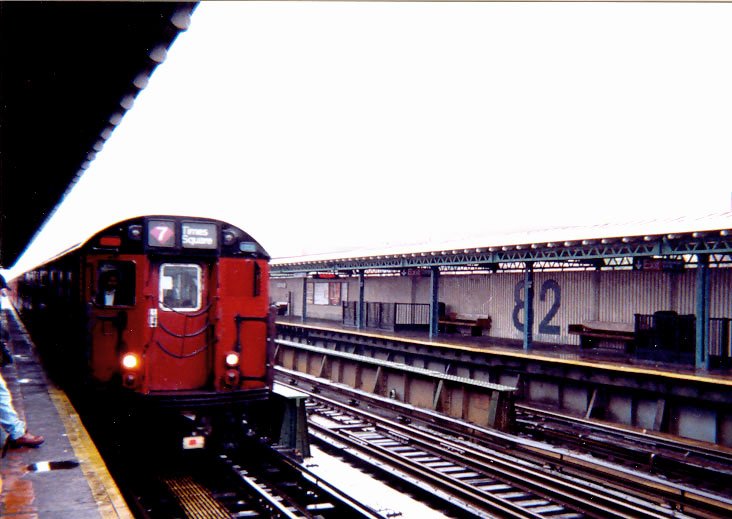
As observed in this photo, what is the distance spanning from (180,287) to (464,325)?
54.2 feet

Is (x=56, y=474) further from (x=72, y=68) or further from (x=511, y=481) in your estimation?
(x=511, y=481)

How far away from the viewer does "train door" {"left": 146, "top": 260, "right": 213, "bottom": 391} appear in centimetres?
760

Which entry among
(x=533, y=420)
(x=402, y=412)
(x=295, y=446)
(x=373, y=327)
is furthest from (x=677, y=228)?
(x=373, y=327)

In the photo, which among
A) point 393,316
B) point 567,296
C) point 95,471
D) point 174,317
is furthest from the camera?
point 393,316

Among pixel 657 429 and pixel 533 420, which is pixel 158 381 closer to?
pixel 533 420

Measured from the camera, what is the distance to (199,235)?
25.5 ft

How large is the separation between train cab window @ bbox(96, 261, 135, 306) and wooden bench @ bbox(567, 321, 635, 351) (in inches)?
556

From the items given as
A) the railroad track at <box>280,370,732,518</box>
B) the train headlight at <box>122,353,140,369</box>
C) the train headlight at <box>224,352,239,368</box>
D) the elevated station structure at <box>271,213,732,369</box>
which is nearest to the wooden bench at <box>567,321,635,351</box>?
the elevated station structure at <box>271,213,732,369</box>

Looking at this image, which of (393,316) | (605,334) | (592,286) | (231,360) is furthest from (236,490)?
(393,316)

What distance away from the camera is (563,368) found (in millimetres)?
15008

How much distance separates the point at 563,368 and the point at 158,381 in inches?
418

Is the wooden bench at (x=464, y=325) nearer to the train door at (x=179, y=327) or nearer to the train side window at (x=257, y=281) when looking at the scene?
the train side window at (x=257, y=281)

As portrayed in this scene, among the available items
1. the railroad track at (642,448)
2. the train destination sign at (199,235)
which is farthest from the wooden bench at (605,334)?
the train destination sign at (199,235)

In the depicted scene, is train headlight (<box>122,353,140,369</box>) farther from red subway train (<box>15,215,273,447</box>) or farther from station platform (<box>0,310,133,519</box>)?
station platform (<box>0,310,133,519</box>)
